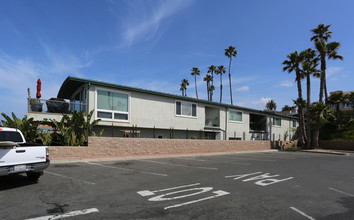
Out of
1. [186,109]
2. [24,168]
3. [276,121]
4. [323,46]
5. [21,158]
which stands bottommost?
[24,168]

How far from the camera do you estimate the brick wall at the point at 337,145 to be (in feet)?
111

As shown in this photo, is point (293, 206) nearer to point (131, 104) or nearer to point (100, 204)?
point (100, 204)

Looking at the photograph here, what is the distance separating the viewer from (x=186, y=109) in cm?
2305

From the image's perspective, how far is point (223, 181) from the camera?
26.4 ft

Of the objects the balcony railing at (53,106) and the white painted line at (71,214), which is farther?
the balcony railing at (53,106)

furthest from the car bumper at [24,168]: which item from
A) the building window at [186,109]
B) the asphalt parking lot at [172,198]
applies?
the building window at [186,109]

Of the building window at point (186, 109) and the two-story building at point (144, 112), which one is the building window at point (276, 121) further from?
the building window at point (186, 109)

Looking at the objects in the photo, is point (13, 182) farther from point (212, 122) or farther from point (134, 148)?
point (212, 122)

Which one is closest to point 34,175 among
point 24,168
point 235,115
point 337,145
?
point 24,168

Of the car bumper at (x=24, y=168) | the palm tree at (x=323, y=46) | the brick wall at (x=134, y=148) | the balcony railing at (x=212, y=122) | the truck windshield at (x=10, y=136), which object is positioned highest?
the palm tree at (x=323, y=46)

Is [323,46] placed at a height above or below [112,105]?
above

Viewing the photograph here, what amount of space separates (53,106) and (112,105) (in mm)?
4202

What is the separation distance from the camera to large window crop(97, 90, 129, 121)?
670 inches

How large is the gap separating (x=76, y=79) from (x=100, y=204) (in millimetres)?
12974
